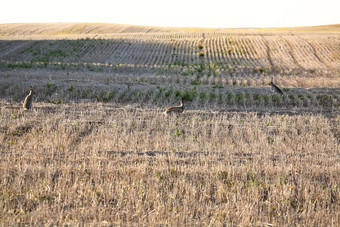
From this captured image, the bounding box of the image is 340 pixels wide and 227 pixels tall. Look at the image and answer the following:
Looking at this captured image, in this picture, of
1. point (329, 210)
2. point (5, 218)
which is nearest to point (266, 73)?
point (329, 210)

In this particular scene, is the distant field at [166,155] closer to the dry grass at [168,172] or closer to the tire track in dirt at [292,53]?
the dry grass at [168,172]

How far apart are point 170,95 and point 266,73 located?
1673 centimetres

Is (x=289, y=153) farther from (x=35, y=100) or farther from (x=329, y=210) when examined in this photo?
(x=35, y=100)

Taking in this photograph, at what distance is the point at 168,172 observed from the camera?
7.98 m

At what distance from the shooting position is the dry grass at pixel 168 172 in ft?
20.9

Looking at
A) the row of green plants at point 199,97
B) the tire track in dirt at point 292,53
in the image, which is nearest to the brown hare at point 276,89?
the row of green plants at point 199,97

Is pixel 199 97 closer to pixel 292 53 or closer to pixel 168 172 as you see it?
pixel 168 172

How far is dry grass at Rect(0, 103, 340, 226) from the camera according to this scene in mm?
6359

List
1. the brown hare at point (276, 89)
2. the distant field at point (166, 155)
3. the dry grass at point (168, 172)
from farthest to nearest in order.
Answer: the brown hare at point (276, 89) < the distant field at point (166, 155) < the dry grass at point (168, 172)

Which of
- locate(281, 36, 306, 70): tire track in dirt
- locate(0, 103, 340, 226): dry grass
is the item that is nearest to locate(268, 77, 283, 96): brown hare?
locate(0, 103, 340, 226): dry grass

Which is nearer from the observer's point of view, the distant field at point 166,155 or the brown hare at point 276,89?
the distant field at point 166,155

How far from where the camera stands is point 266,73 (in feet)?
104

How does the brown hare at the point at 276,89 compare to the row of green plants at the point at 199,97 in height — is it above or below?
above

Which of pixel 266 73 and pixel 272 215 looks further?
pixel 266 73
